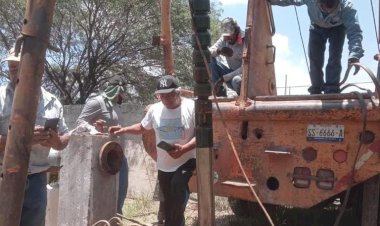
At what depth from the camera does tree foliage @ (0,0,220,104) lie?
15461 millimetres

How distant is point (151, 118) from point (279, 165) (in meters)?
1.36

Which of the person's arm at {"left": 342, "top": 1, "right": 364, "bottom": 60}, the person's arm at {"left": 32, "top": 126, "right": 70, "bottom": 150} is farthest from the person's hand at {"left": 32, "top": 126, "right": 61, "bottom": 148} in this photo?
the person's arm at {"left": 342, "top": 1, "right": 364, "bottom": 60}

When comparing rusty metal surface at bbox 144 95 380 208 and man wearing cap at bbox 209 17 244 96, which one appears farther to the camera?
man wearing cap at bbox 209 17 244 96

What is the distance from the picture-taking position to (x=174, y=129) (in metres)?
4.71

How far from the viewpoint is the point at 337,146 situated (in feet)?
12.9

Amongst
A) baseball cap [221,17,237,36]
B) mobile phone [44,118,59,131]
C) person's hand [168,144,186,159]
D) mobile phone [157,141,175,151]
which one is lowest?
person's hand [168,144,186,159]

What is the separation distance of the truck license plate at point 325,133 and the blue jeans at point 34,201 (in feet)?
6.60

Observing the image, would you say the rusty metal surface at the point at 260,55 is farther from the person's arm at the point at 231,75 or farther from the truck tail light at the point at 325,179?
the truck tail light at the point at 325,179

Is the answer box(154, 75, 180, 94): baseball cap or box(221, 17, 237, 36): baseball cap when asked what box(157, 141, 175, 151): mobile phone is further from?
box(221, 17, 237, 36): baseball cap

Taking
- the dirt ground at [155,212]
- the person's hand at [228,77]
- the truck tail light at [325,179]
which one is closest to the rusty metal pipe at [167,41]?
the person's hand at [228,77]

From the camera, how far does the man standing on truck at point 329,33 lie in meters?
4.70

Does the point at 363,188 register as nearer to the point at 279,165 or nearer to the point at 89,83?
the point at 279,165

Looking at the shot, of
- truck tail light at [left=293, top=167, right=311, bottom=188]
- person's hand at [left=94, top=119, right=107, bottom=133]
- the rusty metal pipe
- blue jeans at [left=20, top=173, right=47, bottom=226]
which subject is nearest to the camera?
blue jeans at [left=20, top=173, right=47, bottom=226]

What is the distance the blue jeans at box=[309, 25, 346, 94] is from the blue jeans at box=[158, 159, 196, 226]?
1490 mm
